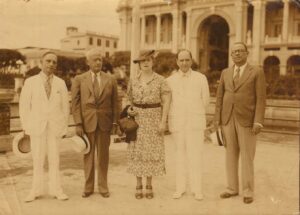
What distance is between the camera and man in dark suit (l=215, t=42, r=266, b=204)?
504 centimetres

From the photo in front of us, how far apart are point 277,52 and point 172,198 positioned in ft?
125

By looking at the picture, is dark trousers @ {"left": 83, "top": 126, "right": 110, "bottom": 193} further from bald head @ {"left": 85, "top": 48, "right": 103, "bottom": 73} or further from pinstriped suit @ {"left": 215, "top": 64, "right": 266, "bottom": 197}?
pinstriped suit @ {"left": 215, "top": 64, "right": 266, "bottom": 197}

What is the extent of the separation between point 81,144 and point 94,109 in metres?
→ 0.49

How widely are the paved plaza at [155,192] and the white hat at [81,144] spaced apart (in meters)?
0.64

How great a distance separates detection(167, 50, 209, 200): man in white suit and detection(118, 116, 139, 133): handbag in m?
0.53

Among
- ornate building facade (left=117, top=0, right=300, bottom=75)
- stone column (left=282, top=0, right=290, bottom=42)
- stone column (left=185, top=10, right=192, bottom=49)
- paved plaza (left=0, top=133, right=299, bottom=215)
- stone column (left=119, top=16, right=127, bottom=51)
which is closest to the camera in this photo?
paved plaza (left=0, top=133, right=299, bottom=215)

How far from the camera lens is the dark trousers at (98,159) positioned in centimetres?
525

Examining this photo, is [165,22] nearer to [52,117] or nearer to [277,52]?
[277,52]

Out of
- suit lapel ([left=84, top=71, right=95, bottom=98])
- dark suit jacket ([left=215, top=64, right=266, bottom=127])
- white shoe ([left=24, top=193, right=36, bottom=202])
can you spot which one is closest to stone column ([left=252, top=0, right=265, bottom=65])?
dark suit jacket ([left=215, top=64, right=266, bottom=127])

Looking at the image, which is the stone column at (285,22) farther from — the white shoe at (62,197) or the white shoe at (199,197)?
the white shoe at (62,197)

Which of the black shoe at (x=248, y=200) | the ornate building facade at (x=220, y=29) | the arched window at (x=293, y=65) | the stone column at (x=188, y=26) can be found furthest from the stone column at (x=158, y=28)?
the black shoe at (x=248, y=200)

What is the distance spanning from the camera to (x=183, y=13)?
49.8 meters

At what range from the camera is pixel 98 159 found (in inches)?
208

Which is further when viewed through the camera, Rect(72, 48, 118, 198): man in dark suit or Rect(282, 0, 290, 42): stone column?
Rect(282, 0, 290, 42): stone column
